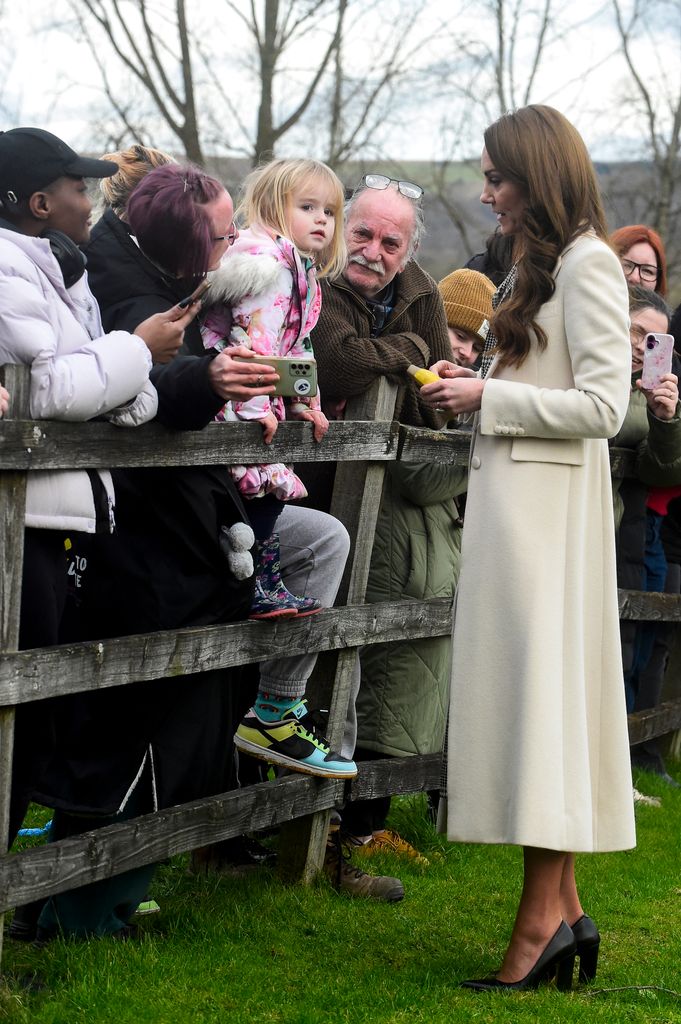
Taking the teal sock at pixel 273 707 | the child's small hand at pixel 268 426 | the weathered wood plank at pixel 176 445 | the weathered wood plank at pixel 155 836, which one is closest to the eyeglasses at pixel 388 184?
the weathered wood plank at pixel 176 445

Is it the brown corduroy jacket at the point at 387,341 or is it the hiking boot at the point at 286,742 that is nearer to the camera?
the hiking boot at the point at 286,742

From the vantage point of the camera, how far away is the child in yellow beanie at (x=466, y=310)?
509 centimetres

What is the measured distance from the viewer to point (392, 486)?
4.46 meters

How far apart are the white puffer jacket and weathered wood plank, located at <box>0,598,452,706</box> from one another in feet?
1.06

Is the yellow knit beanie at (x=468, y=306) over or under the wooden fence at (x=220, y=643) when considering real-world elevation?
over

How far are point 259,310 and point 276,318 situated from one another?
0.19 ft

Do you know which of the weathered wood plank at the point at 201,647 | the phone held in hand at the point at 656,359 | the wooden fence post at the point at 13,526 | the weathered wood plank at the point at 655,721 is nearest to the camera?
the wooden fence post at the point at 13,526

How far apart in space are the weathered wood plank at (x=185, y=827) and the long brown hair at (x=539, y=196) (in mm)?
1509

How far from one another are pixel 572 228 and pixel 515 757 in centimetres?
137

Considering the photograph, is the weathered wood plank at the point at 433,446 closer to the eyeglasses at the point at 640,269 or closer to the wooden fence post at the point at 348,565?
the wooden fence post at the point at 348,565

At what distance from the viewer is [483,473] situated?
11.2 feet

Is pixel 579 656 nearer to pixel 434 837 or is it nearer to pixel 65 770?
pixel 65 770

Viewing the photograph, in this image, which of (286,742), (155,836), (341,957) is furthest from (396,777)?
(155,836)

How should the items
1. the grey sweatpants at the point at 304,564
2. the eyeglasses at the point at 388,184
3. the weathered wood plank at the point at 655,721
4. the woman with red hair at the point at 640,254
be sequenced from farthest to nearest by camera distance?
1. the woman with red hair at the point at 640,254
2. the weathered wood plank at the point at 655,721
3. the eyeglasses at the point at 388,184
4. the grey sweatpants at the point at 304,564
